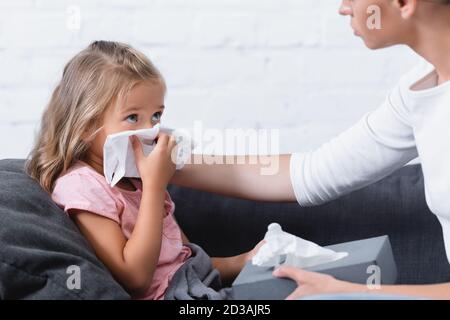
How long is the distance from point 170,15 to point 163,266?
3.12ft

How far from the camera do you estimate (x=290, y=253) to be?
154 cm

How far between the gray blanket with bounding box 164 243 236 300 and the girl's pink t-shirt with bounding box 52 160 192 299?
0.9 inches

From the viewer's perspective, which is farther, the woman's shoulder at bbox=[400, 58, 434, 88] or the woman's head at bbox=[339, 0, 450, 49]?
the woman's shoulder at bbox=[400, 58, 434, 88]

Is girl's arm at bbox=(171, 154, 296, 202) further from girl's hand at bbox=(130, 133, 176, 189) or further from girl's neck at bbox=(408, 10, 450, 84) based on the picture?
girl's neck at bbox=(408, 10, 450, 84)

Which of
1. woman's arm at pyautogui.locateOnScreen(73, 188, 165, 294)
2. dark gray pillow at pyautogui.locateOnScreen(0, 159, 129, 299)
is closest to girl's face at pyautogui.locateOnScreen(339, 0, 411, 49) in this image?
woman's arm at pyautogui.locateOnScreen(73, 188, 165, 294)

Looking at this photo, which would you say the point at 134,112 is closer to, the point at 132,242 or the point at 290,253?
the point at 132,242

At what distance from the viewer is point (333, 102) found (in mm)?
2414

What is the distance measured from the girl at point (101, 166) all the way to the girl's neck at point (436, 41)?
0.49 m

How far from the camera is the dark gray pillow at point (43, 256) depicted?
4.45 feet

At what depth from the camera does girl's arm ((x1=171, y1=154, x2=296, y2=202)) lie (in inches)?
71.7

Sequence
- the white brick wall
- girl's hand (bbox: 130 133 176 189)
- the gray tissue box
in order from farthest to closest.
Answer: the white brick wall → girl's hand (bbox: 130 133 176 189) → the gray tissue box

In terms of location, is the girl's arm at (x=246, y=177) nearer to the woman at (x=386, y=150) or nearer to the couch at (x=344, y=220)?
the woman at (x=386, y=150)
